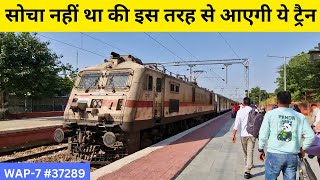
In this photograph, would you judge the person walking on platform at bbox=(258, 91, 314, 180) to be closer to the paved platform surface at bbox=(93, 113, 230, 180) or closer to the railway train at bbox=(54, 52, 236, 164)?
the paved platform surface at bbox=(93, 113, 230, 180)

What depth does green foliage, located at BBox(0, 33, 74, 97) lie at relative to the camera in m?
27.7

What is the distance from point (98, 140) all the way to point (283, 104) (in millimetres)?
7654

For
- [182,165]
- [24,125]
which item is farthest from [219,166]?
[24,125]

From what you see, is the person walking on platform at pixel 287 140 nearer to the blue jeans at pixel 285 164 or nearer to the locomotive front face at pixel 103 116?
the blue jeans at pixel 285 164

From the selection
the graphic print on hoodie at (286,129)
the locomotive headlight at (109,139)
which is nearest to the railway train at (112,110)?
the locomotive headlight at (109,139)

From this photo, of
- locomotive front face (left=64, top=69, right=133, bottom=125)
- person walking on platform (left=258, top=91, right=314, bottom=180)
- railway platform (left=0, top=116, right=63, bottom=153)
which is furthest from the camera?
railway platform (left=0, top=116, right=63, bottom=153)

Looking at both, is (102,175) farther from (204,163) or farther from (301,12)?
(301,12)

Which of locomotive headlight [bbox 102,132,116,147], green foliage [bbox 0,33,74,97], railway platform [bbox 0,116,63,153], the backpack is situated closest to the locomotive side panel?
locomotive headlight [bbox 102,132,116,147]

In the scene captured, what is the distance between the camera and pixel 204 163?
32.6 feet

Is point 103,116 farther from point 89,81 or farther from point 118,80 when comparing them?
point 89,81

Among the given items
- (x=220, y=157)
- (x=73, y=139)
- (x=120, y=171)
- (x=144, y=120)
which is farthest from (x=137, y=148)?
(x=120, y=171)

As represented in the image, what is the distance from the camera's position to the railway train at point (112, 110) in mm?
11672

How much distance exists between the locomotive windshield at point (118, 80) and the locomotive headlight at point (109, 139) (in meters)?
1.97

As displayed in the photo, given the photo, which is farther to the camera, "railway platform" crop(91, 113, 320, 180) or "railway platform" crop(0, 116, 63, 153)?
"railway platform" crop(0, 116, 63, 153)
